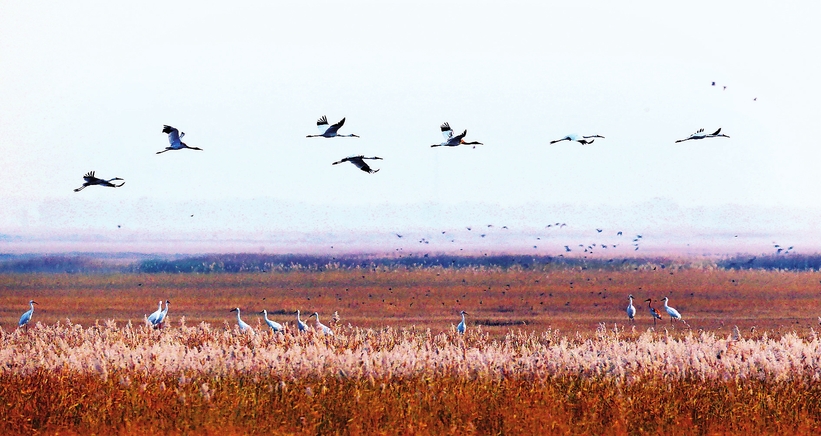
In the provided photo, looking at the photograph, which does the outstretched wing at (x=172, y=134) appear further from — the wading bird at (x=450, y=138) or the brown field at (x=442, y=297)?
Result: the brown field at (x=442, y=297)

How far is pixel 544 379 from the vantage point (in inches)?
568

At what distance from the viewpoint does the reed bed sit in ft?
41.4

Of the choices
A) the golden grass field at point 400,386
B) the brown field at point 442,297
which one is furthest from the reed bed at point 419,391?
the brown field at point 442,297

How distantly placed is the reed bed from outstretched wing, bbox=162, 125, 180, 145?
353 cm

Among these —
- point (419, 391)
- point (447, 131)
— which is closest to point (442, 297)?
point (447, 131)

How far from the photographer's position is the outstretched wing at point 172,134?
17.7 metres

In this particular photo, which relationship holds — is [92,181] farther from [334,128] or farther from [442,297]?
[442,297]

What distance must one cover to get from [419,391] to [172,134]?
A: 22.8 ft

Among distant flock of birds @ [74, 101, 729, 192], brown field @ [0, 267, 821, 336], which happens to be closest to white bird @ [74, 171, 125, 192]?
distant flock of birds @ [74, 101, 729, 192]

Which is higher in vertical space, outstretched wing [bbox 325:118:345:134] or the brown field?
outstretched wing [bbox 325:118:345:134]

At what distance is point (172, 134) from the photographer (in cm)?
1784

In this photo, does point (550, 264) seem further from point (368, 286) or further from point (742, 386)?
point (742, 386)

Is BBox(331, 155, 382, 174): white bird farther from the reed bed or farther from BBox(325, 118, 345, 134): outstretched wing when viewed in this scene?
the reed bed

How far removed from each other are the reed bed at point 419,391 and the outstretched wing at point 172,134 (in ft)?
11.6
